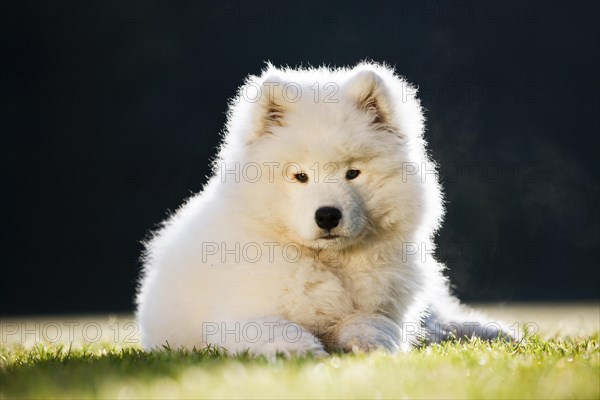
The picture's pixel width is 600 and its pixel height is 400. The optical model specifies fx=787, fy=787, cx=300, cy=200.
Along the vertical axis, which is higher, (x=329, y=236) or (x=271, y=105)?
(x=271, y=105)

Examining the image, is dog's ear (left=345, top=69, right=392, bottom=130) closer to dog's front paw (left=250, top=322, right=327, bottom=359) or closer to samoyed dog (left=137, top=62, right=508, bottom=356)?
samoyed dog (left=137, top=62, right=508, bottom=356)

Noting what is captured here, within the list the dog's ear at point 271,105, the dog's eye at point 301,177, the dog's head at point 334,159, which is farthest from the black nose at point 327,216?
the dog's ear at point 271,105

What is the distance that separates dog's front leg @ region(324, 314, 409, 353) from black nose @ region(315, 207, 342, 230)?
578 mm

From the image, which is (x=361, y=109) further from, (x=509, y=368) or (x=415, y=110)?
(x=509, y=368)

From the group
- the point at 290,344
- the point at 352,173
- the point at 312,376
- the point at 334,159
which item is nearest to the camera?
the point at 312,376

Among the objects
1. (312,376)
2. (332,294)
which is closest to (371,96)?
(332,294)

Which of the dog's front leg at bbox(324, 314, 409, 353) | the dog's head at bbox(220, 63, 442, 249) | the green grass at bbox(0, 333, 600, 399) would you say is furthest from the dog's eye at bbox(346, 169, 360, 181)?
the green grass at bbox(0, 333, 600, 399)

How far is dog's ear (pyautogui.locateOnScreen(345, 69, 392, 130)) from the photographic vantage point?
4.54 meters

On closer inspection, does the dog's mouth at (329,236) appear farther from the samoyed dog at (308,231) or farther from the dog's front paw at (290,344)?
the dog's front paw at (290,344)

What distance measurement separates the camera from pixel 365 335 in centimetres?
412

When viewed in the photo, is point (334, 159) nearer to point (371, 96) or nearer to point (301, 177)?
point (301, 177)

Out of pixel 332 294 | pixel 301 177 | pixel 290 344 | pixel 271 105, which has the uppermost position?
pixel 271 105

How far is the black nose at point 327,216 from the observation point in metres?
4.10

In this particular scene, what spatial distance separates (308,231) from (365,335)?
0.62m
